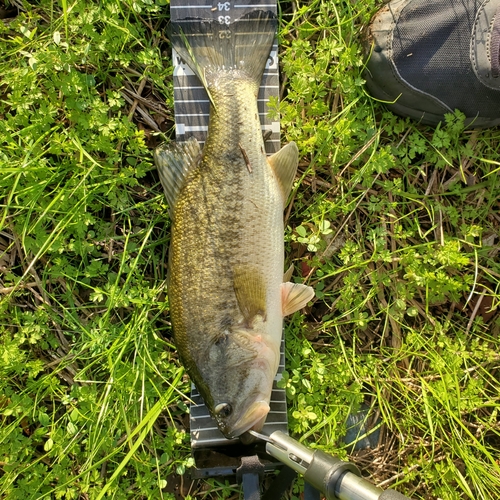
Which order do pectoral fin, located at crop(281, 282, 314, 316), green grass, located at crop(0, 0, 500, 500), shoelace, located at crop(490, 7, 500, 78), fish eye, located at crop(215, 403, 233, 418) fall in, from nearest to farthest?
1. fish eye, located at crop(215, 403, 233, 418)
2. pectoral fin, located at crop(281, 282, 314, 316)
3. shoelace, located at crop(490, 7, 500, 78)
4. green grass, located at crop(0, 0, 500, 500)

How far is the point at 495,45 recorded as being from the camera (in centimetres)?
293

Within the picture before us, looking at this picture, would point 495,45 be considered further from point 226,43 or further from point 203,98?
point 203,98

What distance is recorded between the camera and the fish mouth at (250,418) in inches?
99.3

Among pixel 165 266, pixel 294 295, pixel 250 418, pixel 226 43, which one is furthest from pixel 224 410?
pixel 226 43

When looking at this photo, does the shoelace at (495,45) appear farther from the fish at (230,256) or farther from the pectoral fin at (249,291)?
the pectoral fin at (249,291)

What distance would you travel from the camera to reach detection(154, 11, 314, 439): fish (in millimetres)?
2545

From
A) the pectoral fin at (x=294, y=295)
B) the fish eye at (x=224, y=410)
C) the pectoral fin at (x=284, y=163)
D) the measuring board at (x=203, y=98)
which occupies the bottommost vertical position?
the fish eye at (x=224, y=410)

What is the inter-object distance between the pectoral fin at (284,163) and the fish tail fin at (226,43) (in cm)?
52

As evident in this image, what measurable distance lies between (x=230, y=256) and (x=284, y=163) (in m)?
0.69

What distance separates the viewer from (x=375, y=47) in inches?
120

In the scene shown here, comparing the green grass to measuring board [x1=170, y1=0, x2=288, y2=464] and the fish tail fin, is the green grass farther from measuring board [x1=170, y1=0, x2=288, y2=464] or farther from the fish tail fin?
the fish tail fin

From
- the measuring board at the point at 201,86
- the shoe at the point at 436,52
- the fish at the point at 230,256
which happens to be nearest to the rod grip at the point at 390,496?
the fish at the point at 230,256

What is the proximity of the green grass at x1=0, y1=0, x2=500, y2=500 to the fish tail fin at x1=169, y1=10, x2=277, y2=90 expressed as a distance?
0.21m

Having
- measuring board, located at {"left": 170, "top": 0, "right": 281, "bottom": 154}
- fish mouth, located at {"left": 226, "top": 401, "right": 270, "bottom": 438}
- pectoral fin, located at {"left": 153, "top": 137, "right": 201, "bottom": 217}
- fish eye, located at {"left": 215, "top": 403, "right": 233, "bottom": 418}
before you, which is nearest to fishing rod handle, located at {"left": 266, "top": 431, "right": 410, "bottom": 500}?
fish mouth, located at {"left": 226, "top": 401, "right": 270, "bottom": 438}
